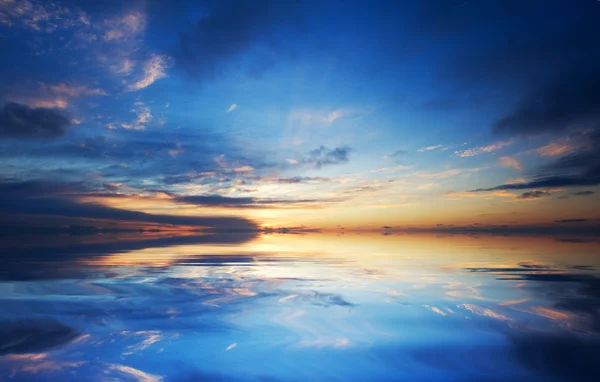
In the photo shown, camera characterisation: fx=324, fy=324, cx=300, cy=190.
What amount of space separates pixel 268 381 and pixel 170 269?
9.85m

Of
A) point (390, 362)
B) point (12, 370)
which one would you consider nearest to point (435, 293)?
point (390, 362)

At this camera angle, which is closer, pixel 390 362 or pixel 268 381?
pixel 268 381

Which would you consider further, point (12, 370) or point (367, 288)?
point (367, 288)

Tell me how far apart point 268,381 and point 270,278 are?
674 centimetres

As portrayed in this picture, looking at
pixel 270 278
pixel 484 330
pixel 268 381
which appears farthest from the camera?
pixel 270 278

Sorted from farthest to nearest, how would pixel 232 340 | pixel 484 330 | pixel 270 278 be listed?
pixel 270 278
pixel 484 330
pixel 232 340

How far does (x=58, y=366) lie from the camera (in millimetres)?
4918

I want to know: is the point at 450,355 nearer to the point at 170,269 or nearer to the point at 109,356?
the point at 109,356

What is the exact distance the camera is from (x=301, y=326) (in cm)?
666

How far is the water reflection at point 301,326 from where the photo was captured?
491 centimetres

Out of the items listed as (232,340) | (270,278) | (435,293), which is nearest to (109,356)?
(232,340)

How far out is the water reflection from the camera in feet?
16.1

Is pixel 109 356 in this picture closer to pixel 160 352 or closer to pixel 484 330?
pixel 160 352

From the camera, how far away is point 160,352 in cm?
541
